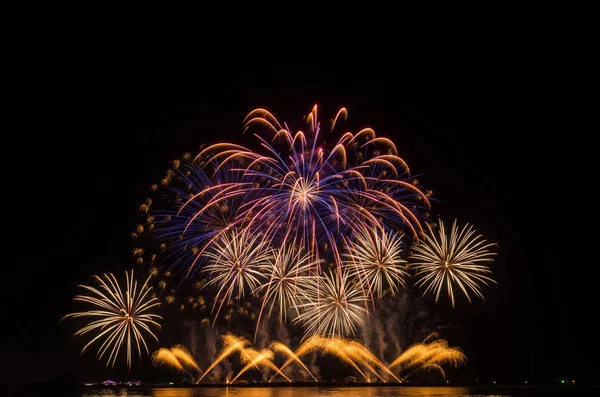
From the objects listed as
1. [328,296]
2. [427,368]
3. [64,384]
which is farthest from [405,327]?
[64,384]

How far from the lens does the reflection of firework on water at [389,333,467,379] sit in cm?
5091

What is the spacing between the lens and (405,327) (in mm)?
51719

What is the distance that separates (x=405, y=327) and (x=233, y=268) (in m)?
19.0

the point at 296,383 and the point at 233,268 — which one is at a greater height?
the point at 233,268

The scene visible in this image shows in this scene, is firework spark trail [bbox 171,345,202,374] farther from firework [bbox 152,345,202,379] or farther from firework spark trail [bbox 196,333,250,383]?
firework spark trail [bbox 196,333,250,383]

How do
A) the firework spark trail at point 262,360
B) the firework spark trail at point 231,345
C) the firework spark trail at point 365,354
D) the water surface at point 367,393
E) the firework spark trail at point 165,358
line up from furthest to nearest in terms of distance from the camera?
the firework spark trail at point 165,358 < the firework spark trail at point 262,360 < the firework spark trail at point 231,345 < the firework spark trail at point 365,354 < the water surface at point 367,393

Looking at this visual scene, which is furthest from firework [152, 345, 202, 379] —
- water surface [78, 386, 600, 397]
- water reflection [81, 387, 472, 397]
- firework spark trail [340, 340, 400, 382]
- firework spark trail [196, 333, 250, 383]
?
firework spark trail [340, 340, 400, 382]

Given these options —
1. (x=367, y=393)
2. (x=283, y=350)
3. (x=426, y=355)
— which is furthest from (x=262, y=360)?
(x=367, y=393)

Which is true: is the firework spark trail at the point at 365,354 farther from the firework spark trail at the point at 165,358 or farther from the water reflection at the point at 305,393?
the firework spark trail at the point at 165,358

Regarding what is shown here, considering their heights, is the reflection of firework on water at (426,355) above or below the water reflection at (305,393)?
above

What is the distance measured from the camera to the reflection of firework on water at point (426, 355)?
167 feet

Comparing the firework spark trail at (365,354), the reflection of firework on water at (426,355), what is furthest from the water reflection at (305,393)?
the firework spark trail at (365,354)

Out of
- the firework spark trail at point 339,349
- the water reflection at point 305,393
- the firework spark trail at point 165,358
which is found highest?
the firework spark trail at point 339,349

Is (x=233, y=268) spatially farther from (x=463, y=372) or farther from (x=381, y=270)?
(x=463, y=372)
